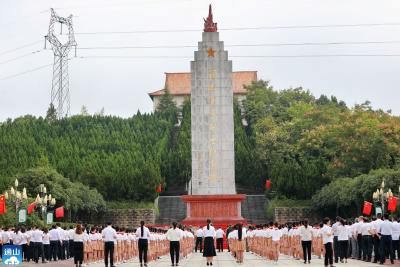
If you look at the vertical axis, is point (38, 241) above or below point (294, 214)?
below

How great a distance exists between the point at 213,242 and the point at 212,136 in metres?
21.6

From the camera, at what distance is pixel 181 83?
97.9 m

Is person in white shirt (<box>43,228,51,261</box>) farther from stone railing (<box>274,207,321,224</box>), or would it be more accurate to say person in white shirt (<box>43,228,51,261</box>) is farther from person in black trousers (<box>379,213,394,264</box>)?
stone railing (<box>274,207,321,224</box>)

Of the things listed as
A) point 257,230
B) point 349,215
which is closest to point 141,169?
point 349,215

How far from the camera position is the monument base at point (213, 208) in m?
45.5

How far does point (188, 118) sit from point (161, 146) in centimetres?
806

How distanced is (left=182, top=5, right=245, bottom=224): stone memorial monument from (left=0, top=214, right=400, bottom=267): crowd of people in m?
13.2

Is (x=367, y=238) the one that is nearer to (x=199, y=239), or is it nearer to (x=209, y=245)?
(x=209, y=245)

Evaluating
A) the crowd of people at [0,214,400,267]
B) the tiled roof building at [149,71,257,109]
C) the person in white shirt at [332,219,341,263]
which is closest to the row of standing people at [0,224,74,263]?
the crowd of people at [0,214,400,267]

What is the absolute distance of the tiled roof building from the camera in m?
96.2


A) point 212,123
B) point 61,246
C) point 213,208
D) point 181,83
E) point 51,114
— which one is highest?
point 181,83

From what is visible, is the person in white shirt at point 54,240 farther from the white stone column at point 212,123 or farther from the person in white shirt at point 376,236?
the white stone column at point 212,123

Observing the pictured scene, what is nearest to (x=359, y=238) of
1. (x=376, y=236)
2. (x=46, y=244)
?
(x=376, y=236)

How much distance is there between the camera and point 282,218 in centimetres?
5347
